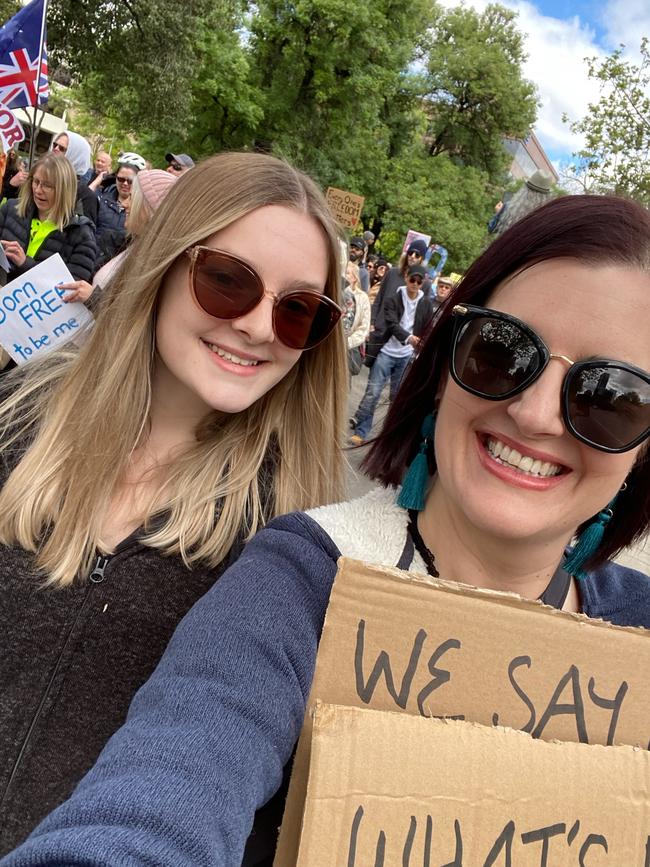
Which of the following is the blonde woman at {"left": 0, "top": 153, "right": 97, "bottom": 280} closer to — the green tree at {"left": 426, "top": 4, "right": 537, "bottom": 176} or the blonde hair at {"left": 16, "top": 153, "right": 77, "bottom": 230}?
the blonde hair at {"left": 16, "top": 153, "right": 77, "bottom": 230}

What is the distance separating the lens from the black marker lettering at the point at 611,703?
0.93 meters

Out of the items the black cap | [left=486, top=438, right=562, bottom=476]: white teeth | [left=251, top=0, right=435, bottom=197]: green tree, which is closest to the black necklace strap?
[left=486, top=438, right=562, bottom=476]: white teeth

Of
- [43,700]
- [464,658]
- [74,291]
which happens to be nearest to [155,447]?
[43,700]

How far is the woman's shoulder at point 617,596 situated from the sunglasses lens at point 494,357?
59cm

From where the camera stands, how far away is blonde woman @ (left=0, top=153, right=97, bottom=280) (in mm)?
4852

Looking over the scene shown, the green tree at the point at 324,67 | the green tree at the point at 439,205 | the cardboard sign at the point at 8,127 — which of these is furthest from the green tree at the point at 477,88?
the cardboard sign at the point at 8,127

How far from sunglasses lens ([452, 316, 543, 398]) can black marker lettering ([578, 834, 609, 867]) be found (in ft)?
2.17

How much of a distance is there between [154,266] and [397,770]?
1307mm

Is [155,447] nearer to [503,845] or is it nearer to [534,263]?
[534,263]

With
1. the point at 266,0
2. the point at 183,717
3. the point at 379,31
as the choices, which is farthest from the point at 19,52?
the point at 379,31

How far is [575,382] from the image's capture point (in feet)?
3.61

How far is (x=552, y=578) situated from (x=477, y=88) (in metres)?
37.0

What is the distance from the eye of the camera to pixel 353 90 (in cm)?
2336

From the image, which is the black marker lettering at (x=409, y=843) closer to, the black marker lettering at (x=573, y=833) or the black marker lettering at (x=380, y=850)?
the black marker lettering at (x=380, y=850)
